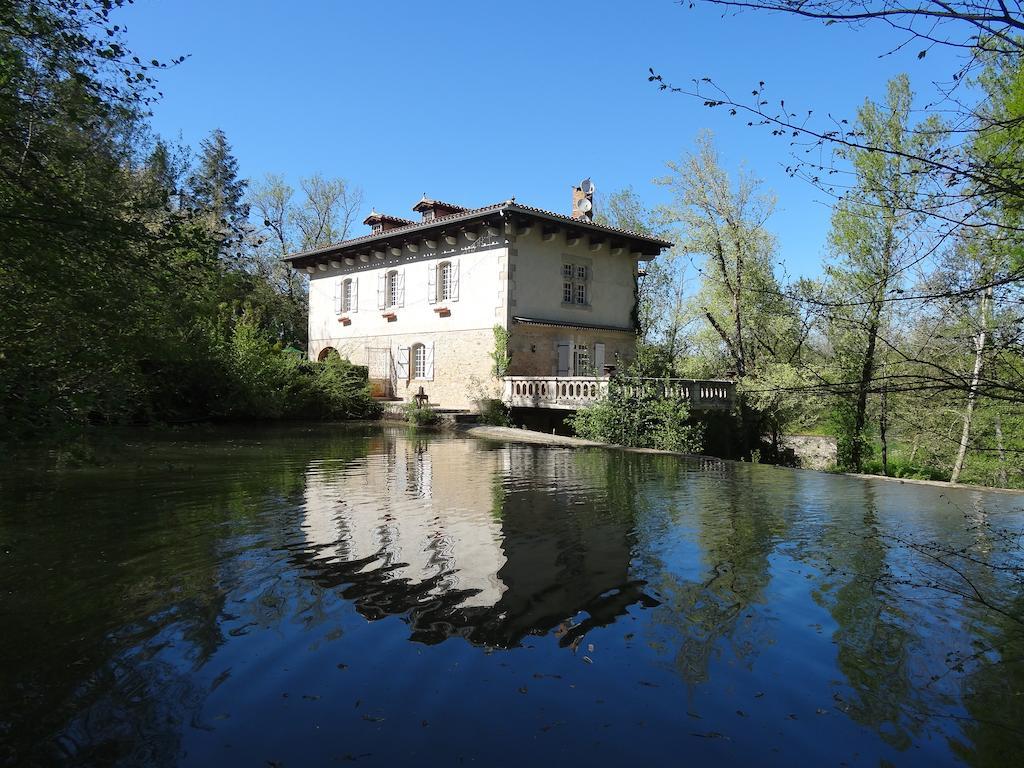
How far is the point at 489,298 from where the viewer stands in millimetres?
22422

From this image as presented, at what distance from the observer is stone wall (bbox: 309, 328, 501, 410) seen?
74.0ft

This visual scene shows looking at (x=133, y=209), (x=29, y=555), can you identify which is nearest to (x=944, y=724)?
(x=29, y=555)

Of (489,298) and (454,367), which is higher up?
(489,298)

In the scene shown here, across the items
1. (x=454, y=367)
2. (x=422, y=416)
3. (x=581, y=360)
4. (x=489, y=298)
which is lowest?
(x=422, y=416)

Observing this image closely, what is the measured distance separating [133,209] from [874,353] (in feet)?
59.9

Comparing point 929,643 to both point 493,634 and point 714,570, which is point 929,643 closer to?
point 714,570

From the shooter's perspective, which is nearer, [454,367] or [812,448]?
[454,367]

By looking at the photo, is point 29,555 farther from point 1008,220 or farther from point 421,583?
point 1008,220

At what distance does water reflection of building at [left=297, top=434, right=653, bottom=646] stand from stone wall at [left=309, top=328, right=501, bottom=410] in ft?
36.8

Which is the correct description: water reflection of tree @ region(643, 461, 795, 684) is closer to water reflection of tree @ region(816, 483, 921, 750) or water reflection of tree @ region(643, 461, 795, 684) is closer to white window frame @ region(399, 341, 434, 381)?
water reflection of tree @ region(816, 483, 921, 750)

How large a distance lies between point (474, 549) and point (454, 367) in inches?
694

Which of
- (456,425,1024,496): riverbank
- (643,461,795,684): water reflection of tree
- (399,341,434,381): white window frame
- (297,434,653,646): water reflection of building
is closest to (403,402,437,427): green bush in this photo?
(456,425,1024,496): riverbank

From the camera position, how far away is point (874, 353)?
61.7ft

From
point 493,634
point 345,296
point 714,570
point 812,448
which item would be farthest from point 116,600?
point 345,296
